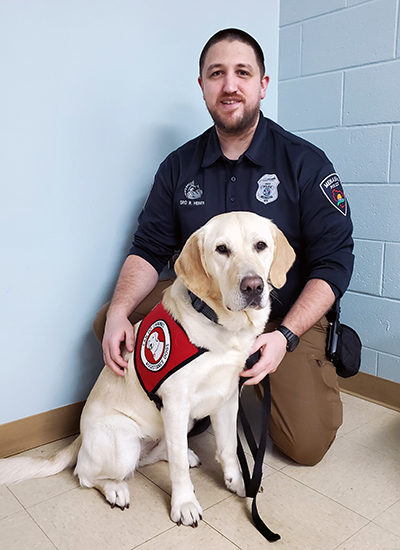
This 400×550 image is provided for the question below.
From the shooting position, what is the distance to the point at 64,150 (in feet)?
6.12

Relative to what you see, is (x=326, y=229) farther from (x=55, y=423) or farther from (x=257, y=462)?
(x=55, y=423)

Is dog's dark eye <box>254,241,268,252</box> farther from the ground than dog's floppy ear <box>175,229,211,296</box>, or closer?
farther from the ground

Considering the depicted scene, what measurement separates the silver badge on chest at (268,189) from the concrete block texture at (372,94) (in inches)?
25.9

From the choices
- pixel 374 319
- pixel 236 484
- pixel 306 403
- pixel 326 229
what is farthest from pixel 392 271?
pixel 236 484

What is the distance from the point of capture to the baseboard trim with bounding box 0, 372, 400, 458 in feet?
6.22

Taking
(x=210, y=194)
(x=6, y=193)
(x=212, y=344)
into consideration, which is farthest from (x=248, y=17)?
(x=212, y=344)

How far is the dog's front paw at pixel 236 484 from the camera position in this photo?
1.58m

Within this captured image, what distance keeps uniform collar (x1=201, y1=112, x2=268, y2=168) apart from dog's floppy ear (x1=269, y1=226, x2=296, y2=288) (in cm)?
54

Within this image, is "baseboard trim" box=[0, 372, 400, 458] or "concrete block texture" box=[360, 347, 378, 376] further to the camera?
"concrete block texture" box=[360, 347, 378, 376]

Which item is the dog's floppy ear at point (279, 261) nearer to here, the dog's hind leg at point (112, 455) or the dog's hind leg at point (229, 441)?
the dog's hind leg at point (229, 441)

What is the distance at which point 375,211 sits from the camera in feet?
7.20

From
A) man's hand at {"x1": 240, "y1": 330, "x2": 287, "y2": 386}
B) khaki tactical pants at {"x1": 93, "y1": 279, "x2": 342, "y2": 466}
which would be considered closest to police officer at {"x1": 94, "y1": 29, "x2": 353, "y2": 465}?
khaki tactical pants at {"x1": 93, "y1": 279, "x2": 342, "y2": 466}

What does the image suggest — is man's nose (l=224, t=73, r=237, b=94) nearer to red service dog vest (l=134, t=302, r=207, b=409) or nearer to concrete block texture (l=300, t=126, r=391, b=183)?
concrete block texture (l=300, t=126, r=391, b=183)

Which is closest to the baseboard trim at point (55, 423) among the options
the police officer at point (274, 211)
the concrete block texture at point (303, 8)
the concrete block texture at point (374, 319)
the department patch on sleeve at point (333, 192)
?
the concrete block texture at point (374, 319)
